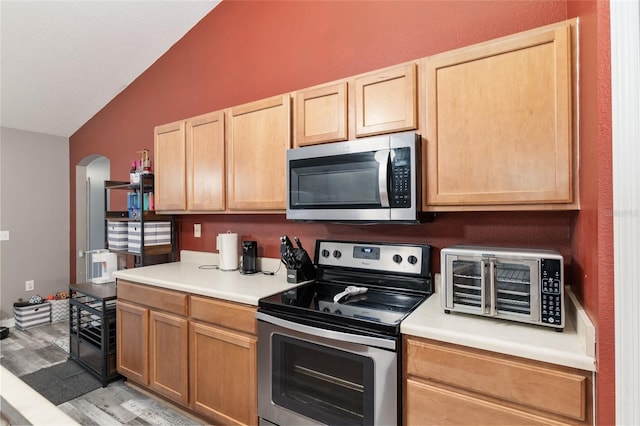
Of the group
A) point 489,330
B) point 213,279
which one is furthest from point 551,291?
point 213,279

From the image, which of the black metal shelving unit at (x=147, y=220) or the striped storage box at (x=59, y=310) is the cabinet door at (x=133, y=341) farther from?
the striped storage box at (x=59, y=310)

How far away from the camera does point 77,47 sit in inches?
118

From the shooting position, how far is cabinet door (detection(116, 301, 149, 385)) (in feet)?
7.64

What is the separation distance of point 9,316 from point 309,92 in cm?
454

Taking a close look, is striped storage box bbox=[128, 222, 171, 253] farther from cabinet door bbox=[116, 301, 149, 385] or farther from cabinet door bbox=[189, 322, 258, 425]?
cabinet door bbox=[189, 322, 258, 425]

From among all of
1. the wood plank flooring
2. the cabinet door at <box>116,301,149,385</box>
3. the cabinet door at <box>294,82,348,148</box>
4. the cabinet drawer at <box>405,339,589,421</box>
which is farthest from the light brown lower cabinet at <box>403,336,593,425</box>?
the cabinet door at <box>116,301,149,385</box>

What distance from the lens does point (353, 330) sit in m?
1.45

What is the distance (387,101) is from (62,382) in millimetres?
3211

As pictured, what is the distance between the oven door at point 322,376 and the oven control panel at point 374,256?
59cm

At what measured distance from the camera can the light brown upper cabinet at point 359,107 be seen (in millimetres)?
1671

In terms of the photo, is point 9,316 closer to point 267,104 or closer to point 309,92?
point 267,104

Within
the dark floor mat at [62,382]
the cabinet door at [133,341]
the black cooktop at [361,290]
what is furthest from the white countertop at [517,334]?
the dark floor mat at [62,382]

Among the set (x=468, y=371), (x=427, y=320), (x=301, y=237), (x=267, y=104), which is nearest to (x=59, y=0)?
(x=267, y=104)

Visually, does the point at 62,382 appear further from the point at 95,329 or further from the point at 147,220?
the point at 147,220
